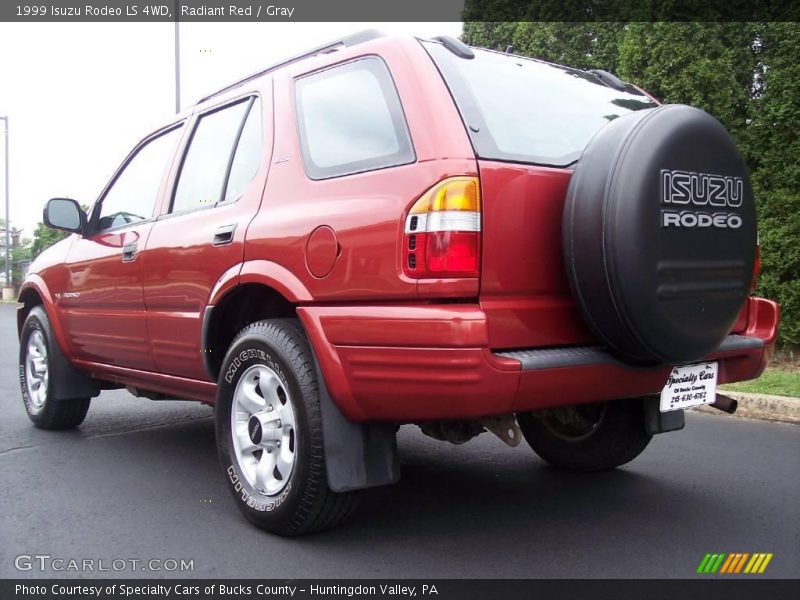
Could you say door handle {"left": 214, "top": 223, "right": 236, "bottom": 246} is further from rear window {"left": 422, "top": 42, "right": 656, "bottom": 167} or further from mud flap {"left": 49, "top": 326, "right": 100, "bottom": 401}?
mud flap {"left": 49, "top": 326, "right": 100, "bottom": 401}

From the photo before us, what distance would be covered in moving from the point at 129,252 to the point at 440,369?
2.31 meters

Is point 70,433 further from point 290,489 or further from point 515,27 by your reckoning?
point 515,27

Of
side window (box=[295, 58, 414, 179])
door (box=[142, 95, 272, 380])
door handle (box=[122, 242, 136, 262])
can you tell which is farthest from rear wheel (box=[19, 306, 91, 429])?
side window (box=[295, 58, 414, 179])

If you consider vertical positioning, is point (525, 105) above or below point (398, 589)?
above

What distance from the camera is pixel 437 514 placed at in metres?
3.21

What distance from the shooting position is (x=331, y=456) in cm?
259

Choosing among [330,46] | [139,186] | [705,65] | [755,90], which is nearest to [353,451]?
[330,46]

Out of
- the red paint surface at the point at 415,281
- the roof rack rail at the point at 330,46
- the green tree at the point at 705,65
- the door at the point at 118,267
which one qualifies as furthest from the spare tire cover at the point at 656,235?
the green tree at the point at 705,65

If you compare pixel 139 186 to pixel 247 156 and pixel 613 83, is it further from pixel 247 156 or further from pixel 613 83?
pixel 613 83

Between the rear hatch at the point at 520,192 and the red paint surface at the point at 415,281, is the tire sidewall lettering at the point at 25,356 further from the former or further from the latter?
the rear hatch at the point at 520,192

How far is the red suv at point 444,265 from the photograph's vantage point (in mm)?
2379

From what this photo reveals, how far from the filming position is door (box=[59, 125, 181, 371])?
12.9ft

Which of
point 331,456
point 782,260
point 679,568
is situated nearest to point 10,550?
point 331,456

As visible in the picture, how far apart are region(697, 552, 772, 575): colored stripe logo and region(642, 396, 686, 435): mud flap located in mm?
513
